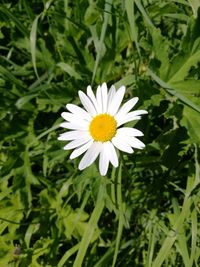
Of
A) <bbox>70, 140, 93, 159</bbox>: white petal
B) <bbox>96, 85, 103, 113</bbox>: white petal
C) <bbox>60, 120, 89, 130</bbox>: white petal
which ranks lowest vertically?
<bbox>70, 140, 93, 159</bbox>: white petal

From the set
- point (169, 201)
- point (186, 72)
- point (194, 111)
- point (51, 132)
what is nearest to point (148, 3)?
point (186, 72)

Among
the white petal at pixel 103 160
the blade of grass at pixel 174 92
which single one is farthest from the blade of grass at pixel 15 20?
the white petal at pixel 103 160

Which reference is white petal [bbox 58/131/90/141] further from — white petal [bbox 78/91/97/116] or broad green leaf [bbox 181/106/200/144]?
broad green leaf [bbox 181/106/200/144]

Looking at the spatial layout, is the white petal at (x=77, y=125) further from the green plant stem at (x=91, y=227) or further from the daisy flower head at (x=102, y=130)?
the green plant stem at (x=91, y=227)

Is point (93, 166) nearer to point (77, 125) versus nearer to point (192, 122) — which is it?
point (77, 125)

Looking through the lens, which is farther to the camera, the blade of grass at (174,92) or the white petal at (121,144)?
the blade of grass at (174,92)

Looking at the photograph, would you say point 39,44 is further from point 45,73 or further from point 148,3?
point 148,3

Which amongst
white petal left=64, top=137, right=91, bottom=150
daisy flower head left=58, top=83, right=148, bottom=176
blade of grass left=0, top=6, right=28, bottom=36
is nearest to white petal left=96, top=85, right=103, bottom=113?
daisy flower head left=58, top=83, right=148, bottom=176
